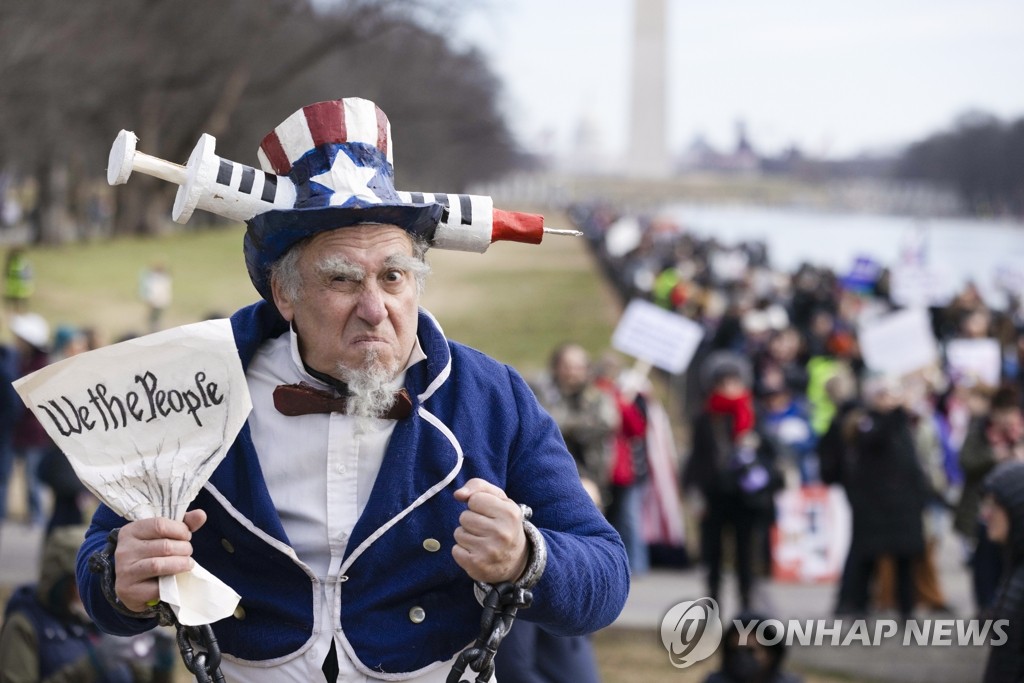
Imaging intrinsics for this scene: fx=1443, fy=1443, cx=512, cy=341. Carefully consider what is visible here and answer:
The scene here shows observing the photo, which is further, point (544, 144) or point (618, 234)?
point (544, 144)

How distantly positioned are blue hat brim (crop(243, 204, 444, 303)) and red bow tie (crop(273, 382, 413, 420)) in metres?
0.27

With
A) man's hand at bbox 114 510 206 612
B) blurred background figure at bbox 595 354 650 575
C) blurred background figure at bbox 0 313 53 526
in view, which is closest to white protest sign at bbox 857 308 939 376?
blurred background figure at bbox 595 354 650 575

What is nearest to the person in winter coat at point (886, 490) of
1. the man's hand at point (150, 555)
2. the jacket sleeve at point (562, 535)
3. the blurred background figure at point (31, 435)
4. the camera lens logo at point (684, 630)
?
the camera lens logo at point (684, 630)

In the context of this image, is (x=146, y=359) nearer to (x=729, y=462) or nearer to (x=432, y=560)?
(x=432, y=560)

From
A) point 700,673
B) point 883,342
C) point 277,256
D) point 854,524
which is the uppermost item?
point 277,256

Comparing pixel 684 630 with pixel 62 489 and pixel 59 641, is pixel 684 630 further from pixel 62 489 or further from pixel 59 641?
pixel 62 489

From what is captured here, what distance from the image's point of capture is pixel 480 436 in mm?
2807

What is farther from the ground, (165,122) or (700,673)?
(165,122)

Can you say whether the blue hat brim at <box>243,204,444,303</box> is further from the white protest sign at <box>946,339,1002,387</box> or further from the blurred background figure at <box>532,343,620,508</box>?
the white protest sign at <box>946,339,1002,387</box>

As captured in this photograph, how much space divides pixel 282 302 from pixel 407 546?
56 cm

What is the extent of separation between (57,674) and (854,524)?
19.7ft

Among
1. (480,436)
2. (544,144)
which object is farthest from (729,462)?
(544,144)

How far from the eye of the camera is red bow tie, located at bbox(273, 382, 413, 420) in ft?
9.14

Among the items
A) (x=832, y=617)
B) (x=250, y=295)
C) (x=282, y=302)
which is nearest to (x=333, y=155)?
(x=282, y=302)
